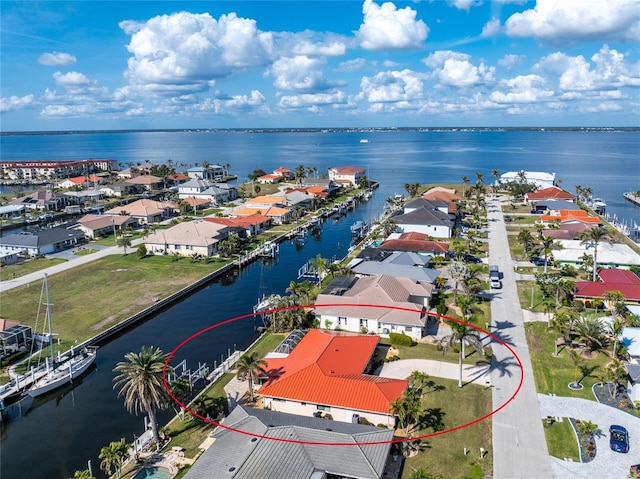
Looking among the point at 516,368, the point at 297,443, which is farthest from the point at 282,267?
the point at 297,443

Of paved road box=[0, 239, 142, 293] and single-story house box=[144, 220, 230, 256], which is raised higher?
single-story house box=[144, 220, 230, 256]

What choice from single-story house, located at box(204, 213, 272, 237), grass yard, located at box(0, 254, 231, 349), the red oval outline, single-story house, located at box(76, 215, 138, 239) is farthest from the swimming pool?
single-story house, located at box(76, 215, 138, 239)

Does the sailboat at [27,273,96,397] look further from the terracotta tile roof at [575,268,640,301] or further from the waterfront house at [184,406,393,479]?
the terracotta tile roof at [575,268,640,301]

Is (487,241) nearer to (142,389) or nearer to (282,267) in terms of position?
(282,267)

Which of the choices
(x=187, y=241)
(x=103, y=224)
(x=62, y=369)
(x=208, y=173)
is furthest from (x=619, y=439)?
(x=208, y=173)

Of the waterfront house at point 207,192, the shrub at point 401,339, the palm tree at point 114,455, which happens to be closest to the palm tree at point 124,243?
the waterfront house at point 207,192

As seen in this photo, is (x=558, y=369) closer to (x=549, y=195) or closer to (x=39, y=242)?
(x=39, y=242)
